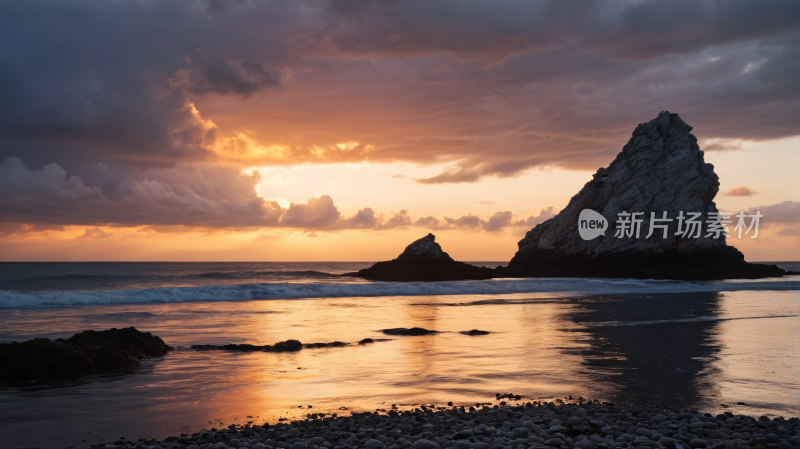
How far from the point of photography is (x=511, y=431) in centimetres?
650

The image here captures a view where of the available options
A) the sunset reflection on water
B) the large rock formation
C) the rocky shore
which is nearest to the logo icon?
the large rock formation

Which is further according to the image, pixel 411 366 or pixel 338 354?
pixel 338 354

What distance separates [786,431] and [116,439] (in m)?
8.91

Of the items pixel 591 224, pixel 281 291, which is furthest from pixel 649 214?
pixel 281 291

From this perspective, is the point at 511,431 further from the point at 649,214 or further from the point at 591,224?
the point at 591,224

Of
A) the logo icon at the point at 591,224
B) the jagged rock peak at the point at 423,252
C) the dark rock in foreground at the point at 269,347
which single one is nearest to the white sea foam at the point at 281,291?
Result: the jagged rock peak at the point at 423,252

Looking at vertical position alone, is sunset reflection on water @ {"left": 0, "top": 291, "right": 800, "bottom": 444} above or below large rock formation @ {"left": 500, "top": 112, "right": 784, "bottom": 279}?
below

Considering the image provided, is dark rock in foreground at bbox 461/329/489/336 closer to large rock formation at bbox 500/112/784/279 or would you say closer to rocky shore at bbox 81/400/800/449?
rocky shore at bbox 81/400/800/449

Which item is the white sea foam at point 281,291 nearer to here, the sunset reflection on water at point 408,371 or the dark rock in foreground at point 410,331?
the sunset reflection on water at point 408,371

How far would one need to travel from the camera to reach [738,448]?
19.1 ft

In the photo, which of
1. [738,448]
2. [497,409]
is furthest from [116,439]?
[738,448]

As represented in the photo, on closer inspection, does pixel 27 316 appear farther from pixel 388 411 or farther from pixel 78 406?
pixel 388 411

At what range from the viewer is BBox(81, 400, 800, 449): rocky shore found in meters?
6.03

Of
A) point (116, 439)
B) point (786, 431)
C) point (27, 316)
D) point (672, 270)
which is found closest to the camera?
point (786, 431)
